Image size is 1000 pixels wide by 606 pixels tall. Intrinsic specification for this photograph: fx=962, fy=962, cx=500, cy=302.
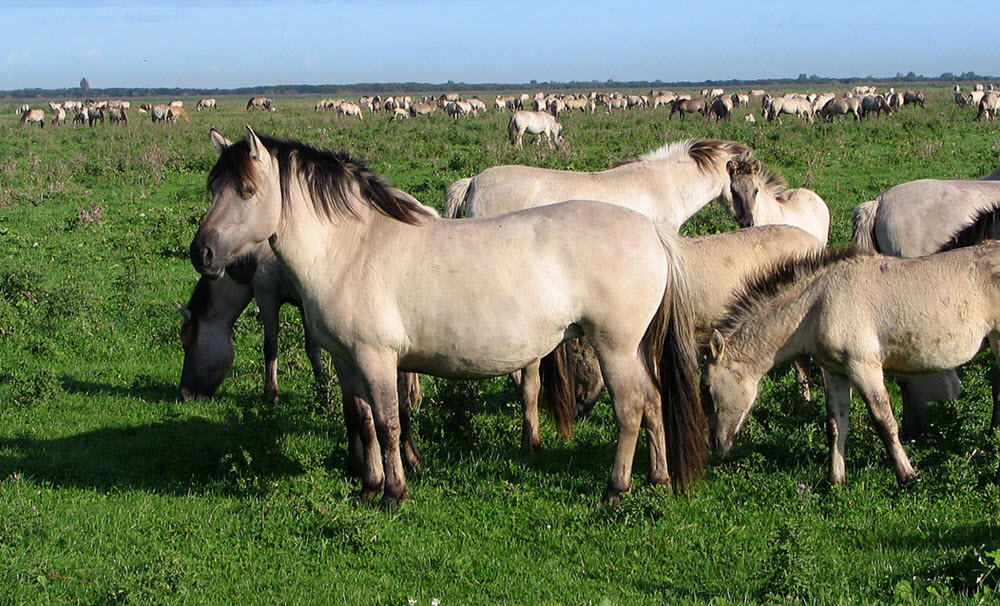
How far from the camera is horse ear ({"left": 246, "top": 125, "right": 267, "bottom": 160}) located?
5.19 meters

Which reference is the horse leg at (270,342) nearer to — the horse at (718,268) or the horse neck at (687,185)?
the horse at (718,268)

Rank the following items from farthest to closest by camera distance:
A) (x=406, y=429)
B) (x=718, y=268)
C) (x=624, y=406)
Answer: (x=718, y=268)
(x=406, y=429)
(x=624, y=406)

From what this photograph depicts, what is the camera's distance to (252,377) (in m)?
8.73

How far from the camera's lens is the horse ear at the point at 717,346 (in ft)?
19.7

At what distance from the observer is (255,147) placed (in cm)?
523

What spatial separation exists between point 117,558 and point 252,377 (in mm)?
3867

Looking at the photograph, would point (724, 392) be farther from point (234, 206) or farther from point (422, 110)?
point (422, 110)

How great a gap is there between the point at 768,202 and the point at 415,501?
18.5 ft

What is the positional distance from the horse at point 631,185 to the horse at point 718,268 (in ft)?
3.80

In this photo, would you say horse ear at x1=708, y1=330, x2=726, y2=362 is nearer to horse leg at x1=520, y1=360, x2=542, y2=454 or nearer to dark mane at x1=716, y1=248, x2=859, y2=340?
dark mane at x1=716, y1=248, x2=859, y2=340

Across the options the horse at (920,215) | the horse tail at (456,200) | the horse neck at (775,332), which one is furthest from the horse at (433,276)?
the horse at (920,215)

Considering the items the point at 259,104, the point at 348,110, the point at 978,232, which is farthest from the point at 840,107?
the point at 259,104

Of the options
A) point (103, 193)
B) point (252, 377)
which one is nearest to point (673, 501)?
point (252, 377)

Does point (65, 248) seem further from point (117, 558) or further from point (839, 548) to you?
point (839, 548)
